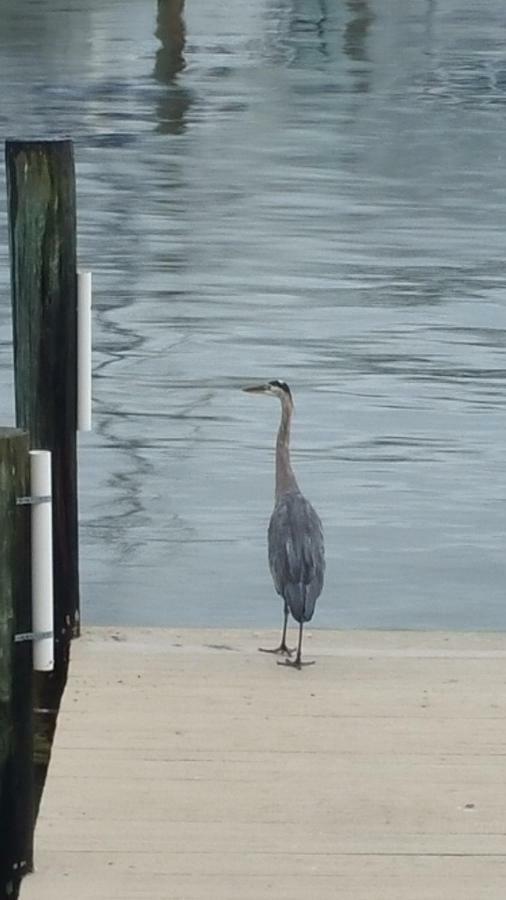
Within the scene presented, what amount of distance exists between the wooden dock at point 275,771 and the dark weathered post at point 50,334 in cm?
20

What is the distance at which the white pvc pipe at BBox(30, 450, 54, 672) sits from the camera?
5.68 m

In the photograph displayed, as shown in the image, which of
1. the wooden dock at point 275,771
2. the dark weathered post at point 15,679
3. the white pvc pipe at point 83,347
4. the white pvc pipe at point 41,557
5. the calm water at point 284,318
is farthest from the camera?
the calm water at point 284,318

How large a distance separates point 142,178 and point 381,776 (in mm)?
14528

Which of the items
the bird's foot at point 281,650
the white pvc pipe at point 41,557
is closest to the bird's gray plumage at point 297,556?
the bird's foot at point 281,650

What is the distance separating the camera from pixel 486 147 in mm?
22953

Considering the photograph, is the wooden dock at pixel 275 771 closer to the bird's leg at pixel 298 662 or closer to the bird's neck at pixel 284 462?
the bird's leg at pixel 298 662

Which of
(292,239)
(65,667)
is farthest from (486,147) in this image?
(65,667)

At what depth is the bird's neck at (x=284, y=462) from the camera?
8336 millimetres

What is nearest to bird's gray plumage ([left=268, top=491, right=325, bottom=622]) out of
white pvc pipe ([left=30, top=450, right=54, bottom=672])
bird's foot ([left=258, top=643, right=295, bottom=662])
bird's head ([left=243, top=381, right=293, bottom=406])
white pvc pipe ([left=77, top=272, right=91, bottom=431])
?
bird's foot ([left=258, top=643, right=295, bottom=662])

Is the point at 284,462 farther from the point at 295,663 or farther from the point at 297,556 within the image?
the point at 295,663

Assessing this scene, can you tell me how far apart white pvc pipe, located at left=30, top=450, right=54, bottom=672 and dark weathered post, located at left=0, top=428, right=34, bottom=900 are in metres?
0.04

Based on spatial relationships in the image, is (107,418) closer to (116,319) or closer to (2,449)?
(116,319)

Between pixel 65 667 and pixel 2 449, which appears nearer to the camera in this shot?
pixel 2 449

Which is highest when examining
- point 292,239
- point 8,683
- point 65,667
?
point 8,683
